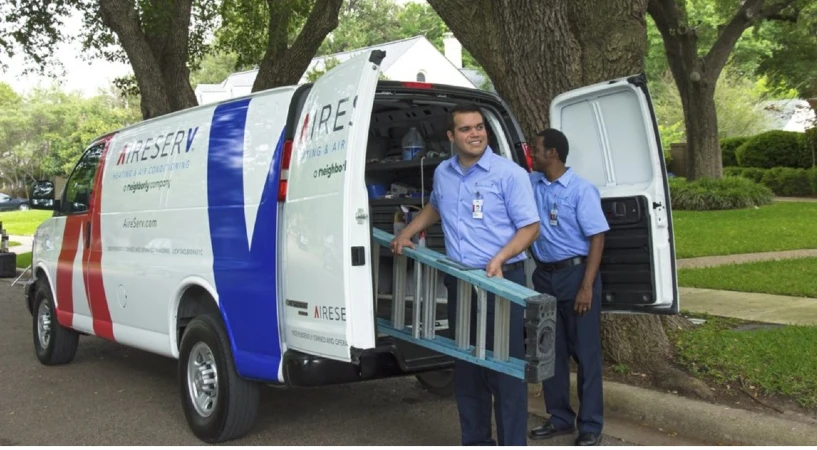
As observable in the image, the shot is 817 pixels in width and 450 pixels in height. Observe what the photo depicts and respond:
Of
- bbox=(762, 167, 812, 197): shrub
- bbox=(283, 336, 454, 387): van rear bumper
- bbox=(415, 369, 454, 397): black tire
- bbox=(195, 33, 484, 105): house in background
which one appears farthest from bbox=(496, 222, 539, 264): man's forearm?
bbox=(195, 33, 484, 105): house in background

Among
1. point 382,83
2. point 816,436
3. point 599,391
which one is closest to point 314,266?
point 382,83

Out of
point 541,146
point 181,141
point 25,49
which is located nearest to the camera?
point 541,146

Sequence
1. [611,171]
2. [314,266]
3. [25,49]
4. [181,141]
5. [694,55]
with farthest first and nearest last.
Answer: [694,55] < [25,49] < [181,141] < [611,171] < [314,266]

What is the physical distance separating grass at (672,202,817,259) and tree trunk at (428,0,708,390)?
6.21 meters

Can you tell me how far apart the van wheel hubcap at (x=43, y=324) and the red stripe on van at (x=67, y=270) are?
0.44 meters

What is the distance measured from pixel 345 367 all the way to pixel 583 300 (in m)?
1.40

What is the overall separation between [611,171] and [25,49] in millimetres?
14018

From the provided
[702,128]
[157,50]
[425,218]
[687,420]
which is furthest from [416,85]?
A: [702,128]

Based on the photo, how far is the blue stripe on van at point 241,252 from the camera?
15.0 feet

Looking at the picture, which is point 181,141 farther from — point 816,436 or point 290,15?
point 290,15

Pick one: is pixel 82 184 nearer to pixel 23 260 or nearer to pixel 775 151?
pixel 23 260

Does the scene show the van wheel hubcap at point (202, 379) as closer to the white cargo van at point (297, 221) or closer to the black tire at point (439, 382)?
the white cargo van at point (297, 221)

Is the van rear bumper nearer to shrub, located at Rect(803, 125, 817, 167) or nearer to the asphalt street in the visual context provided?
the asphalt street

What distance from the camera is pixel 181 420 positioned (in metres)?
5.70
